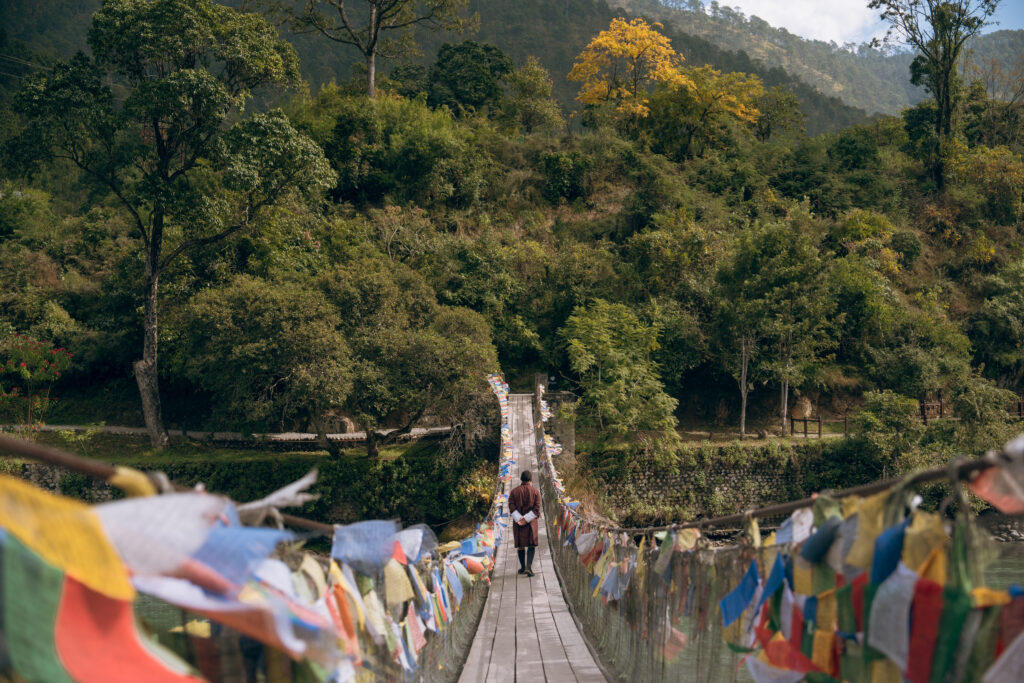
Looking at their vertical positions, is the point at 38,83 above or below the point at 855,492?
above

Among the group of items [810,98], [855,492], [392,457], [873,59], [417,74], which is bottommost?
[392,457]

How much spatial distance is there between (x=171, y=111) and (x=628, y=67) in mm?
15800

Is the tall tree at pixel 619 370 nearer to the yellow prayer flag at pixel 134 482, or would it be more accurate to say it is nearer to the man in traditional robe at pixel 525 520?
the man in traditional robe at pixel 525 520

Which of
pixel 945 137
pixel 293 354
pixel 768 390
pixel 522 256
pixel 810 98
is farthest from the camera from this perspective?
pixel 810 98

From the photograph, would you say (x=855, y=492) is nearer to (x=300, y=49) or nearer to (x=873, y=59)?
(x=300, y=49)

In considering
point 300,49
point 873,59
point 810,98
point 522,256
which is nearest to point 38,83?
point 522,256

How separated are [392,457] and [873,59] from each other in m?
64.8

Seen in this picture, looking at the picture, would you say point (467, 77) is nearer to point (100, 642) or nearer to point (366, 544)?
point (366, 544)

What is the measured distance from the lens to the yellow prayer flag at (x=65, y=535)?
101 centimetres

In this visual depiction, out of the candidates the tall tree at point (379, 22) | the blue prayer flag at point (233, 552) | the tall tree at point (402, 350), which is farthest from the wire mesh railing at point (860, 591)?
the tall tree at point (379, 22)

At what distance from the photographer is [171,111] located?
521 inches

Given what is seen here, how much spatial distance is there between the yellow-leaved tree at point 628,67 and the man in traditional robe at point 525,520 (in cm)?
1937

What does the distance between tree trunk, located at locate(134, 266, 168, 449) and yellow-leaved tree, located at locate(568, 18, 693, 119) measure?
15.2 meters

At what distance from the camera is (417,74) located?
2662 cm
